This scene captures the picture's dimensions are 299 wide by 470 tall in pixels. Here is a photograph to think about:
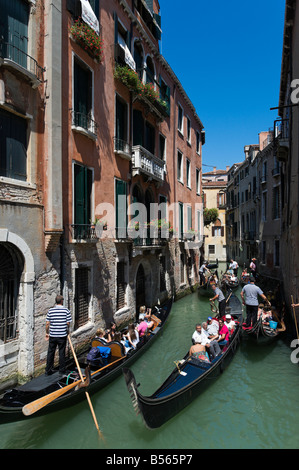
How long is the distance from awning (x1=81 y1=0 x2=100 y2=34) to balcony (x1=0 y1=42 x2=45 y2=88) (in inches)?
89.9

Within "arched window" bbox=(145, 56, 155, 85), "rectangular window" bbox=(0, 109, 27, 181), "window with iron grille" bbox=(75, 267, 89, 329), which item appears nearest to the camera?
"rectangular window" bbox=(0, 109, 27, 181)

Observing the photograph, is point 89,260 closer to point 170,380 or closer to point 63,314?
point 63,314

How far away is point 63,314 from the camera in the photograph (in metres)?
5.55

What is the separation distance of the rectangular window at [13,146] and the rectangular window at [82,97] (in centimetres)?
167

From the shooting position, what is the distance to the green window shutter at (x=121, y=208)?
926 centimetres

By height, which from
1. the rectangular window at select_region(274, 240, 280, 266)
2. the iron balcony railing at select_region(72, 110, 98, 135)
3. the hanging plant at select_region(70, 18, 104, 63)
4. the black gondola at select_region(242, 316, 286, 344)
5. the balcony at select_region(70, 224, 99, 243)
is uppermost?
the hanging plant at select_region(70, 18, 104, 63)

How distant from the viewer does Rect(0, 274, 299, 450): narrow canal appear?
15.5ft

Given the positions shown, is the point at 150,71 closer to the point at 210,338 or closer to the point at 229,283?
the point at 210,338

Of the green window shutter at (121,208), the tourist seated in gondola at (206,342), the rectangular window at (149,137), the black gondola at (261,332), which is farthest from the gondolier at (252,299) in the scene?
the rectangular window at (149,137)

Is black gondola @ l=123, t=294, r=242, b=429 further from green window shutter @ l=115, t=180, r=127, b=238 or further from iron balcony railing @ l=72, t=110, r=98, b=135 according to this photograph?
iron balcony railing @ l=72, t=110, r=98, b=135

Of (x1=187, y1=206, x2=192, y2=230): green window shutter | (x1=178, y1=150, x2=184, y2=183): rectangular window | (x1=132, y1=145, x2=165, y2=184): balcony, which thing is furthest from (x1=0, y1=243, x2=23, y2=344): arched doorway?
(x1=187, y1=206, x2=192, y2=230): green window shutter

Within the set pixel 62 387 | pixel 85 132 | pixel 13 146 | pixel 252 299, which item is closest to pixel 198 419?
pixel 62 387

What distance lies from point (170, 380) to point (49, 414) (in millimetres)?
2101
